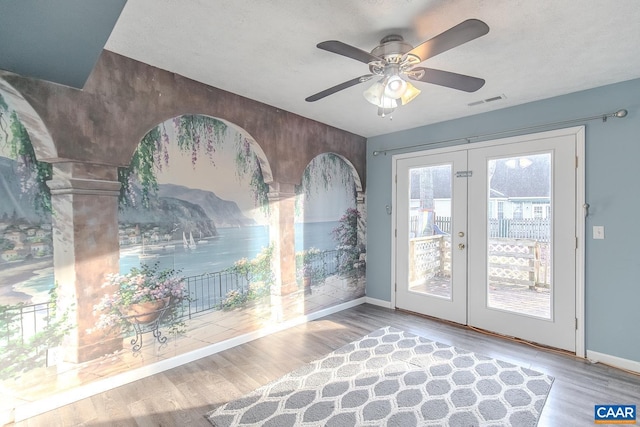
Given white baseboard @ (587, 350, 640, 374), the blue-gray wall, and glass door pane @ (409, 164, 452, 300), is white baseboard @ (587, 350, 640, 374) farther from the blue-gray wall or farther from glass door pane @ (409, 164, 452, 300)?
glass door pane @ (409, 164, 452, 300)

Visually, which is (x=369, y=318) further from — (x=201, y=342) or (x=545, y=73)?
(x=545, y=73)

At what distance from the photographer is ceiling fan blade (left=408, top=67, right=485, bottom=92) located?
6.04 ft

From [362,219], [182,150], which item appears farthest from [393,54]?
[362,219]

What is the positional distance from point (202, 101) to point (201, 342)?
2197 millimetres

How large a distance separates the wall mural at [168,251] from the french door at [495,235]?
132 cm

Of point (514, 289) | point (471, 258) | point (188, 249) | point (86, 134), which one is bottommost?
point (514, 289)

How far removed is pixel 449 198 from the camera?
146 inches

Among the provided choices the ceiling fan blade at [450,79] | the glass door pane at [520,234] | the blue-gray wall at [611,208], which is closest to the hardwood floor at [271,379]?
the blue-gray wall at [611,208]

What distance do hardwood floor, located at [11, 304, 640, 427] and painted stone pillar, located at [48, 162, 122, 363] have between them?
15.7 inches

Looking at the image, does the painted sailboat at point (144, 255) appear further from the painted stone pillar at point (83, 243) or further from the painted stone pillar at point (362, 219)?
the painted stone pillar at point (362, 219)

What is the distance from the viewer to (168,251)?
2.63 m

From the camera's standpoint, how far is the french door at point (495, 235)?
9.75 ft

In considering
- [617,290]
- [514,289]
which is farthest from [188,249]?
[617,290]

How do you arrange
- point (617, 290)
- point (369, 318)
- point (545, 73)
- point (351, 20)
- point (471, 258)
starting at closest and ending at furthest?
point (351, 20)
point (545, 73)
point (617, 290)
point (471, 258)
point (369, 318)
